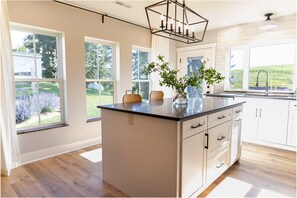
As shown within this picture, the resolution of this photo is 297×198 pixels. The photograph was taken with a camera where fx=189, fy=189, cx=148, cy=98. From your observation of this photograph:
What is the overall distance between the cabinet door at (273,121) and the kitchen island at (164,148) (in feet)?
5.34

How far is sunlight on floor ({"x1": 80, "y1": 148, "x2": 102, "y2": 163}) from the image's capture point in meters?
2.91

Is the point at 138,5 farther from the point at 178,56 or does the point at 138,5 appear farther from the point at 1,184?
the point at 1,184

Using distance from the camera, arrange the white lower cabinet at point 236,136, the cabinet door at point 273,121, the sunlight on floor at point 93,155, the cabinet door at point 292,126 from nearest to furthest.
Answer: the white lower cabinet at point 236,136 < the sunlight on floor at point 93,155 < the cabinet door at point 292,126 < the cabinet door at point 273,121

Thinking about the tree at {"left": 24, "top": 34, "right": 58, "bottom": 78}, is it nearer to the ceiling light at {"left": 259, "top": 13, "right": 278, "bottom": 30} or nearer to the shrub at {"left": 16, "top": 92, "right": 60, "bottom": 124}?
the shrub at {"left": 16, "top": 92, "right": 60, "bottom": 124}

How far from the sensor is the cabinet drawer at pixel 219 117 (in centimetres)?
199

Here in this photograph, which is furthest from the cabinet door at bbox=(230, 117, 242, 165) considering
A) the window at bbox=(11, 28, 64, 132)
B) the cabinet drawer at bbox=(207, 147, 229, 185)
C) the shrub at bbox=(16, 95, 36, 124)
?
the shrub at bbox=(16, 95, 36, 124)

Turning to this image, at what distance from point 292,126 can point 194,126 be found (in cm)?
261

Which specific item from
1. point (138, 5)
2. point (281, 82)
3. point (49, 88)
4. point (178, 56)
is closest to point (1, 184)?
point (49, 88)

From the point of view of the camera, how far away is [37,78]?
9.82 ft

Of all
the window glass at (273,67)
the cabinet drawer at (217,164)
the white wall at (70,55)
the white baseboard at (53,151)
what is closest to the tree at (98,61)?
the white wall at (70,55)

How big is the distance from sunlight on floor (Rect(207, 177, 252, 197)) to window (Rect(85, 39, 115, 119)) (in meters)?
2.64

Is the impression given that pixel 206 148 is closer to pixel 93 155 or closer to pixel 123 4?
pixel 93 155

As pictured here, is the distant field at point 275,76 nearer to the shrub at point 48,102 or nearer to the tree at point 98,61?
the tree at point 98,61

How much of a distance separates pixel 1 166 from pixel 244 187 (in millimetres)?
2998
